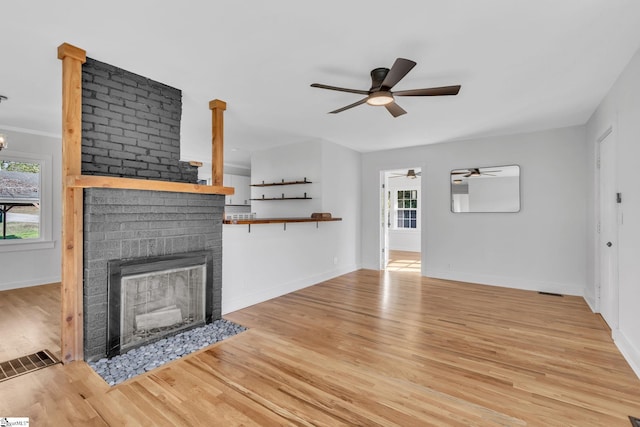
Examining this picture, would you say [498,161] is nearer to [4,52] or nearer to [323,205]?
[323,205]

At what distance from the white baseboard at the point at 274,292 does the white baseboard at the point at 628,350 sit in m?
3.73

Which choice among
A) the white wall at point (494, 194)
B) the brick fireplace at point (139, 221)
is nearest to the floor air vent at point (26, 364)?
the brick fireplace at point (139, 221)

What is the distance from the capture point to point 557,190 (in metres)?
4.84

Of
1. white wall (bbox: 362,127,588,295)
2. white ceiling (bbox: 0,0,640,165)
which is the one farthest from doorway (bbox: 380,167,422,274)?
white ceiling (bbox: 0,0,640,165)

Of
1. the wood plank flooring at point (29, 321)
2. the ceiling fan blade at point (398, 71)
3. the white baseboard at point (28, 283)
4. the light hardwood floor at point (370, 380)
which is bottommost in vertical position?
the light hardwood floor at point (370, 380)

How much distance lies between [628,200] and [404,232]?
23.6 ft

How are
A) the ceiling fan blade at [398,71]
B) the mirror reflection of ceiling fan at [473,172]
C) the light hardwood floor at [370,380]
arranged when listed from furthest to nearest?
the mirror reflection of ceiling fan at [473,172] < the ceiling fan blade at [398,71] < the light hardwood floor at [370,380]

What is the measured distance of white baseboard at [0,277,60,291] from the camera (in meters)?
4.72

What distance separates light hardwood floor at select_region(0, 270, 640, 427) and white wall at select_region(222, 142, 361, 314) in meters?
0.70

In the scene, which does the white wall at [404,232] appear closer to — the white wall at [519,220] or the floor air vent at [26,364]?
the white wall at [519,220]

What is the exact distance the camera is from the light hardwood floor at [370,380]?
192cm

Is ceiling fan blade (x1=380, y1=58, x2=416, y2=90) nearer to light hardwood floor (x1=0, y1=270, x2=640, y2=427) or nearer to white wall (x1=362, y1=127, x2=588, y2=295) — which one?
light hardwood floor (x1=0, y1=270, x2=640, y2=427)

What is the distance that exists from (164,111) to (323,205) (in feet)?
9.95

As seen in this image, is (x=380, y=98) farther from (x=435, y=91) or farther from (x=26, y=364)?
(x=26, y=364)
